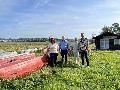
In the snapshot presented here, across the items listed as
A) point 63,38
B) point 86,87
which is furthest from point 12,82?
point 63,38

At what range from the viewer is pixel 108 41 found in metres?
55.8

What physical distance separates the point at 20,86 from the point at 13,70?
8.51 ft

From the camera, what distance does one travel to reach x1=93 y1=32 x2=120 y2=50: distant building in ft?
181

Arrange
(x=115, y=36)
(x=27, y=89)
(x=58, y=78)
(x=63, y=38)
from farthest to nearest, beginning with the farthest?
(x=115, y=36)
(x=63, y=38)
(x=58, y=78)
(x=27, y=89)

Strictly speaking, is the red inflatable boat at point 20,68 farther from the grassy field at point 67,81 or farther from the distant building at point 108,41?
the distant building at point 108,41

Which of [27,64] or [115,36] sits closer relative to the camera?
[27,64]

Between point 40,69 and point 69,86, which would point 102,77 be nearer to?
point 69,86

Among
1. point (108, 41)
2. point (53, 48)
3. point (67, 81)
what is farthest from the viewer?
point (108, 41)

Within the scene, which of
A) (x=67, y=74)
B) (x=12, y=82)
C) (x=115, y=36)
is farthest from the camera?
(x=115, y=36)

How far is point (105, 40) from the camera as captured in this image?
56.1 meters

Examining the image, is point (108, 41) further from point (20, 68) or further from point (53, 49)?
point (20, 68)

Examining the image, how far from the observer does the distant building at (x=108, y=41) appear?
55312 mm

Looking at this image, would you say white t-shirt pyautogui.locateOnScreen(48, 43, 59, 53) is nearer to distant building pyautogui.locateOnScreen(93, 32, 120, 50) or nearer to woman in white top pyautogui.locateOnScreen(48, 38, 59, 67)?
woman in white top pyautogui.locateOnScreen(48, 38, 59, 67)

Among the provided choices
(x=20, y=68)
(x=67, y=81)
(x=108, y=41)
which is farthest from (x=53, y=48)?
(x=108, y=41)
